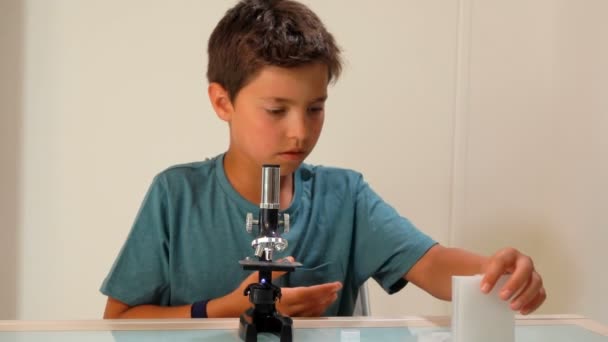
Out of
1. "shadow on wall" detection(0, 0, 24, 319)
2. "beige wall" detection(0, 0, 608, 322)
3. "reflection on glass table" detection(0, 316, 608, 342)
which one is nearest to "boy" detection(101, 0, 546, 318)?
"reflection on glass table" detection(0, 316, 608, 342)

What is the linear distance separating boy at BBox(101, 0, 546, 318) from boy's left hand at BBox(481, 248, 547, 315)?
19 cm

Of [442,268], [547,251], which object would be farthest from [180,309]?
[547,251]

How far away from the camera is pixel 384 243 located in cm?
113

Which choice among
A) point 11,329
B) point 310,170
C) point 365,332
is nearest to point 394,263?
point 310,170

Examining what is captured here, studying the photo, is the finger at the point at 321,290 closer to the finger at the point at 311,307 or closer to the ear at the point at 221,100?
the finger at the point at 311,307

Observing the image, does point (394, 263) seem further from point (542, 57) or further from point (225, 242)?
point (542, 57)

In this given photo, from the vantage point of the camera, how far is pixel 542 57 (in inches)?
64.6

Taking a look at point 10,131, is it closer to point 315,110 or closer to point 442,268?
point 315,110

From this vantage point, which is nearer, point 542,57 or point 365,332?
point 365,332

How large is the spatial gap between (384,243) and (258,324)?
0.44 m

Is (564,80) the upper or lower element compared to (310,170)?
upper

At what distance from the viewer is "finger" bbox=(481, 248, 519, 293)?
26.1 inches

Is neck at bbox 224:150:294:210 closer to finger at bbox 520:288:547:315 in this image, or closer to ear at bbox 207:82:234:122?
ear at bbox 207:82:234:122

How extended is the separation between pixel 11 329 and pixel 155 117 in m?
0.80
